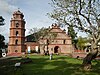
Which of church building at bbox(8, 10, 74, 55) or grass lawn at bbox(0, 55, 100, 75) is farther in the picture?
church building at bbox(8, 10, 74, 55)

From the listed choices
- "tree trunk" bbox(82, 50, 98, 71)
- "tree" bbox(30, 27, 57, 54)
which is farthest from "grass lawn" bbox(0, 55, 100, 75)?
"tree" bbox(30, 27, 57, 54)

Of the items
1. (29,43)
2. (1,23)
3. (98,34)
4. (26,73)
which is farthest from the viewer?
(29,43)

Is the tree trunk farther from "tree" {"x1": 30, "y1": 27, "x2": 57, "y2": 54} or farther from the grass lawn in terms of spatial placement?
"tree" {"x1": 30, "y1": 27, "x2": 57, "y2": 54}

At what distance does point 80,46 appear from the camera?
3349 inches

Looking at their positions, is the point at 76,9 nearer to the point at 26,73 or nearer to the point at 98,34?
the point at 98,34

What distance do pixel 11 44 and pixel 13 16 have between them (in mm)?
10105

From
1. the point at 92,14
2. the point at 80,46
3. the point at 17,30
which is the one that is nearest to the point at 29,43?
the point at 17,30

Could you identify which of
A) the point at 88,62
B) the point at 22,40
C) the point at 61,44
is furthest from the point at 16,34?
the point at 88,62

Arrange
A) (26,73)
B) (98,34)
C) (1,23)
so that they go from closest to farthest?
(26,73)
(98,34)
(1,23)

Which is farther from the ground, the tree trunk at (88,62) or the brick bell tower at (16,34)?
the brick bell tower at (16,34)

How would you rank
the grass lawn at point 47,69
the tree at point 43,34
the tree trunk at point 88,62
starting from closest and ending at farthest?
the grass lawn at point 47,69
the tree trunk at point 88,62
the tree at point 43,34

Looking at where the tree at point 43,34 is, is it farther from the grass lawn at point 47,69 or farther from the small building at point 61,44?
the grass lawn at point 47,69

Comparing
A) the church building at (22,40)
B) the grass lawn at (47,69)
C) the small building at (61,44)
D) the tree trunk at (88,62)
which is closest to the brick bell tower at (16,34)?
the church building at (22,40)


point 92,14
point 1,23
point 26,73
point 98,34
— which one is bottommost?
point 26,73
